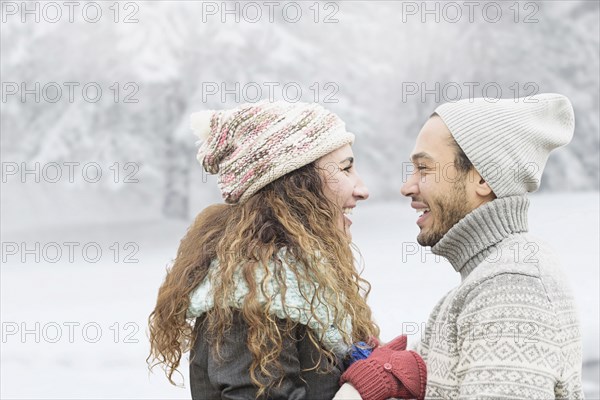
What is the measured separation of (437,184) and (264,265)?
50cm

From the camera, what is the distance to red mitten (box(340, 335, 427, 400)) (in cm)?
193

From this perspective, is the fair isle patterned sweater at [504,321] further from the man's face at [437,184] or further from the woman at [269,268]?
the woman at [269,268]

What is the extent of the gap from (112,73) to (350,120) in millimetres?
1939

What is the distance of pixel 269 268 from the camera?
6.42 feet

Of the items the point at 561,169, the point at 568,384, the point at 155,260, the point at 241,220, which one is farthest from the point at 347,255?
the point at 561,169

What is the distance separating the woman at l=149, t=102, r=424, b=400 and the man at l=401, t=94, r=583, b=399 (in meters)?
0.23

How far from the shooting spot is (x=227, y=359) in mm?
1910

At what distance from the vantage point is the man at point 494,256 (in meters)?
1.72

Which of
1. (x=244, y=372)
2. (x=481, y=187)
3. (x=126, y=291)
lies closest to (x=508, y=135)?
(x=481, y=187)

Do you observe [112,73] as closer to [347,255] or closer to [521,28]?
[521,28]

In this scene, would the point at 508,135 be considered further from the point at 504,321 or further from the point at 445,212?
the point at 504,321

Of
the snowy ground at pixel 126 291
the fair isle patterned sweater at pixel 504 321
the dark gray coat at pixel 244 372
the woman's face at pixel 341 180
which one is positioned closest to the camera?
the fair isle patterned sweater at pixel 504 321

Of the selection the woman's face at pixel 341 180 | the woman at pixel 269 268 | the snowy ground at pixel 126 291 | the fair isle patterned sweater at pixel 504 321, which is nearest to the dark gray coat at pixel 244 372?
the woman at pixel 269 268

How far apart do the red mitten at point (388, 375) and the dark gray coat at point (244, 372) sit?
7 cm
